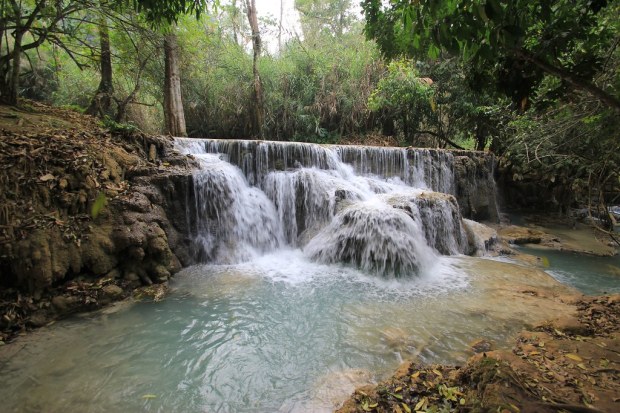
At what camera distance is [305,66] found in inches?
532

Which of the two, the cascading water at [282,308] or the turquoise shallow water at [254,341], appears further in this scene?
the cascading water at [282,308]

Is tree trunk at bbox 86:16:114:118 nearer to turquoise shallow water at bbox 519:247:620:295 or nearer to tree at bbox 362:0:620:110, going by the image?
tree at bbox 362:0:620:110

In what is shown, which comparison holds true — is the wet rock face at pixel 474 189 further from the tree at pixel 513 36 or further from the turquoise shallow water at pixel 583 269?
the tree at pixel 513 36

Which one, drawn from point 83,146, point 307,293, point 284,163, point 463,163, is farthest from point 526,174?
point 83,146

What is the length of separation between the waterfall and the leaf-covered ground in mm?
2885

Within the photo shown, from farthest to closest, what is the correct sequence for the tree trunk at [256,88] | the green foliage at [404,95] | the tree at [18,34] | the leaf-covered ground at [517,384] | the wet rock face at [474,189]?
the green foliage at [404,95], the tree trunk at [256,88], the wet rock face at [474,189], the tree at [18,34], the leaf-covered ground at [517,384]

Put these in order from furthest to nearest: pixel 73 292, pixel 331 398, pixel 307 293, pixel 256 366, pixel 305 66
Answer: pixel 305 66
pixel 307 293
pixel 73 292
pixel 256 366
pixel 331 398

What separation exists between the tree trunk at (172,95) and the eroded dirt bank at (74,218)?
3.47 meters

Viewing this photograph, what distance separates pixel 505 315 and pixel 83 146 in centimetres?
626

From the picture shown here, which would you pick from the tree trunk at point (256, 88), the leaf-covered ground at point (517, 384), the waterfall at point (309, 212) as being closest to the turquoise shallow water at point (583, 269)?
the waterfall at point (309, 212)

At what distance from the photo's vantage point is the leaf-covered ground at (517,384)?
80.5 inches

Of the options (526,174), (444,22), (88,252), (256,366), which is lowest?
(256,366)

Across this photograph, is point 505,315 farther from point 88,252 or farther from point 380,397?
point 88,252

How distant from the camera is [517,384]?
6.97ft
